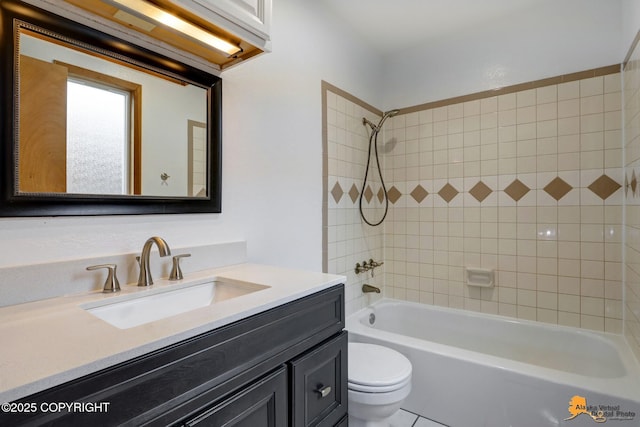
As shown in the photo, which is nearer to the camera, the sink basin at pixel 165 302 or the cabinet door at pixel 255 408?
the cabinet door at pixel 255 408

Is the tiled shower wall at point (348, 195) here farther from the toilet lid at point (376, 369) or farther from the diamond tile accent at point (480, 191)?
the diamond tile accent at point (480, 191)

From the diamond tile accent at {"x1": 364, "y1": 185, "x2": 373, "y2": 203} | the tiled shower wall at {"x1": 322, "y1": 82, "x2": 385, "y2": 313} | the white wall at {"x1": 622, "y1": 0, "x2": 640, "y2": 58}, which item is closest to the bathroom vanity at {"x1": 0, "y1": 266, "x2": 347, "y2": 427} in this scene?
the tiled shower wall at {"x1": 322, "y1": 82, "x2": 385, "y2": 313}

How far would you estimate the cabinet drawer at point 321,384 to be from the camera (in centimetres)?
100

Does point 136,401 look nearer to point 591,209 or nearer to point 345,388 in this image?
point 345,388

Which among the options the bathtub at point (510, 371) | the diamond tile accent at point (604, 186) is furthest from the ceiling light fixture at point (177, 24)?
the diamond tile accent at point (604, 186)

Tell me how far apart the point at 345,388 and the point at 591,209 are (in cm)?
198

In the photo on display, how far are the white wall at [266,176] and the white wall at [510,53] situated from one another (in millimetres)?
654

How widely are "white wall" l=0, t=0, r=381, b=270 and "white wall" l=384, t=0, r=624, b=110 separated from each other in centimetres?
65

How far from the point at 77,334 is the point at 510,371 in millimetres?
1832

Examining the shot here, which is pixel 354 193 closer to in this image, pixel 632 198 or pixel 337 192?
pixel 337 192

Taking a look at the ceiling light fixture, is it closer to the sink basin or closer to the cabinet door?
the sink basin

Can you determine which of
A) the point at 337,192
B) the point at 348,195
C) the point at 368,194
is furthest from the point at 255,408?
the point at 368,194

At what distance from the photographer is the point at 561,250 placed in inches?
84.4

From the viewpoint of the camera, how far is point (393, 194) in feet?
9.27
